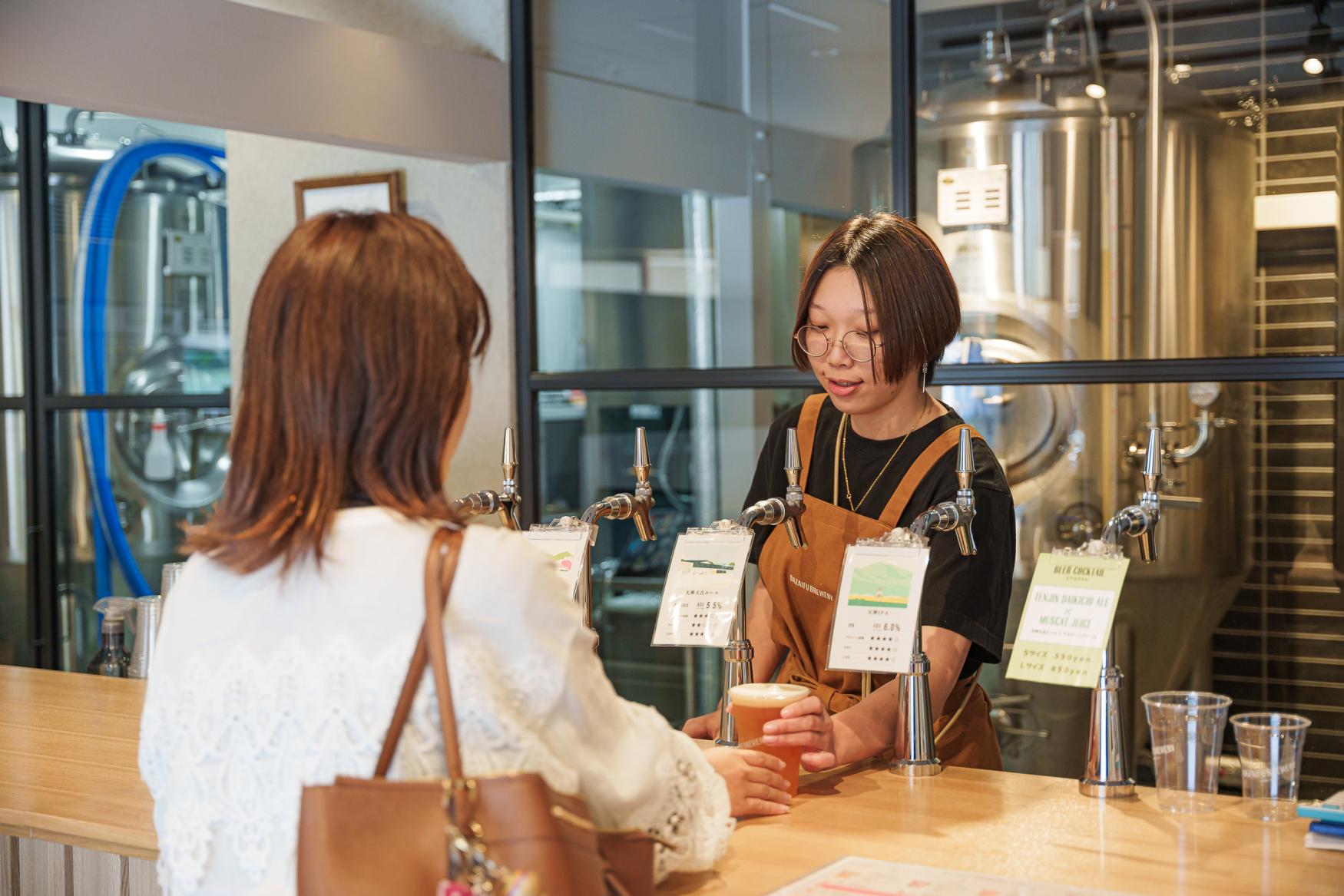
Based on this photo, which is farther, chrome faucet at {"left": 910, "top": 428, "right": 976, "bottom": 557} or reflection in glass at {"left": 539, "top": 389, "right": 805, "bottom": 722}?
reflection in glass at {"left": 539, "top": 389, "right": 805, "bottom": 722}

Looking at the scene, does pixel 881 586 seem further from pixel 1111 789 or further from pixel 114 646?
pixel 114 646

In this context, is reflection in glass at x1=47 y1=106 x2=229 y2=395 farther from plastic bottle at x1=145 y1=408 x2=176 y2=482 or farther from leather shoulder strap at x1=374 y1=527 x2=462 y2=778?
leather shoulder strap at x1=374 y1=527 x2=462 y2=778

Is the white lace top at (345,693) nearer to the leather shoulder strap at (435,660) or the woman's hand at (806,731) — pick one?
the leather shoulder strap at (435,660)

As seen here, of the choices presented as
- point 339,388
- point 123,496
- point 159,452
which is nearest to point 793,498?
point 339,388

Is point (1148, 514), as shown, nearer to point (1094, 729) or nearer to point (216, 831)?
point (1094, 729)

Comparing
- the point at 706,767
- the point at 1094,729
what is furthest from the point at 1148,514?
the point at 706,767

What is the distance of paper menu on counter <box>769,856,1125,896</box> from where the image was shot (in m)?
1.35

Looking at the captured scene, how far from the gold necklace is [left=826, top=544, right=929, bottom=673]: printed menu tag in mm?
379

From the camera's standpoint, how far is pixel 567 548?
1970 millimetres

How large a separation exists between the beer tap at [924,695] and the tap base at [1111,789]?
0.21 metres

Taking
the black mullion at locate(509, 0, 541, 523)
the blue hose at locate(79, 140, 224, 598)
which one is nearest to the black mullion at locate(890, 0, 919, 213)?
the black mullion at locate(509, 0, 541, 523)

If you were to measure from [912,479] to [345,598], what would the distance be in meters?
1.09

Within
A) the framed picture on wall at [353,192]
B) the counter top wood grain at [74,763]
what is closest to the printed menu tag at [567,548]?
the counter top wood grain at [74,763]

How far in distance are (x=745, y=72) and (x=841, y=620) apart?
2.38 m
